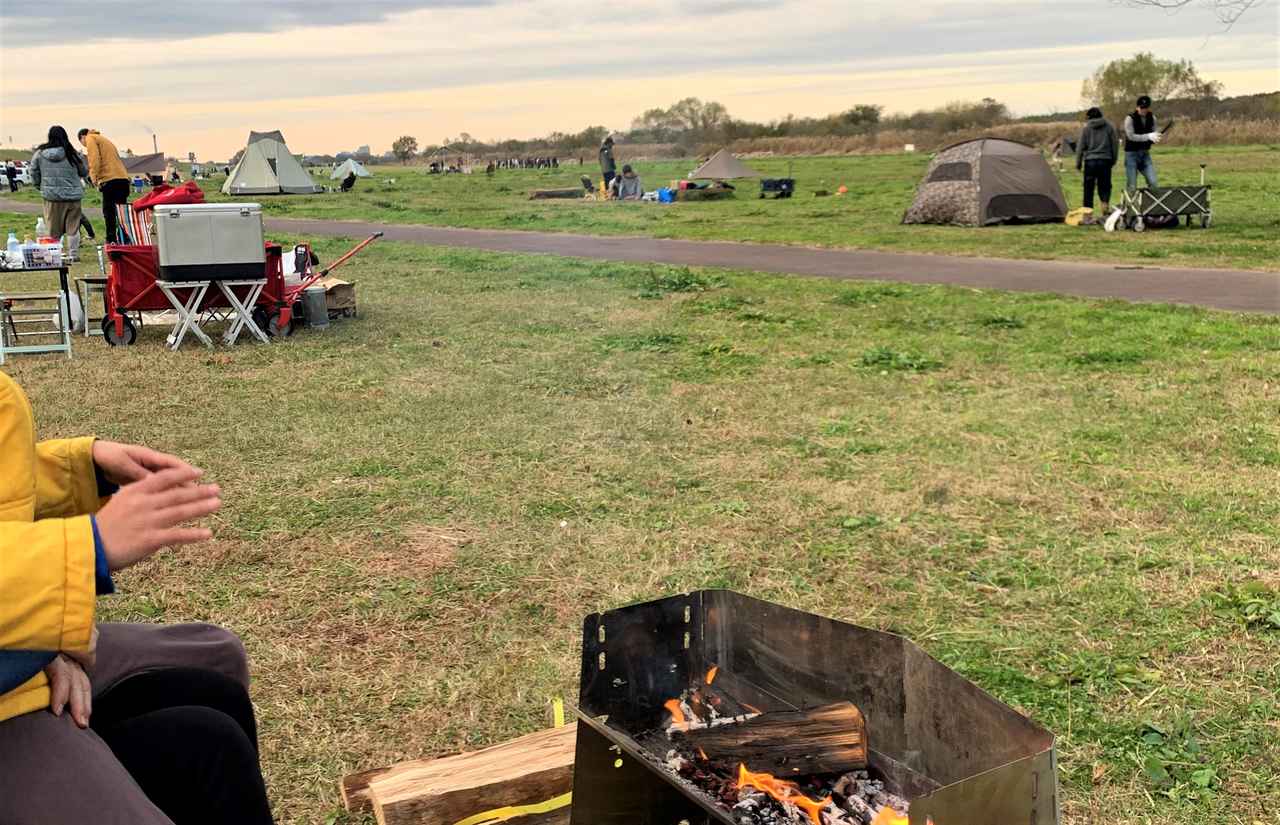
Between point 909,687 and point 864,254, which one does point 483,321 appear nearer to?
point 864,254

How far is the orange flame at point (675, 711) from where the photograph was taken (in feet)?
10.2

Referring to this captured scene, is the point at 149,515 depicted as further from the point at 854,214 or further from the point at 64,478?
the point at 854,214

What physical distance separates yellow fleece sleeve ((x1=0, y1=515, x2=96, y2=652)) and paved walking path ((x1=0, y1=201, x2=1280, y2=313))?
10.4 meters

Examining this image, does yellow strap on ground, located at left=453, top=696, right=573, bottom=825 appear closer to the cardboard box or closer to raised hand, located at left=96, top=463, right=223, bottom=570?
raised hand, located at left=96, top=463, right=223, bottom=570

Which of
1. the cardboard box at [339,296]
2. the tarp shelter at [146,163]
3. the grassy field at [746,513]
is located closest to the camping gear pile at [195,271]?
the grassy field at [746,513]

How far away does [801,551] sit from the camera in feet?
16.0

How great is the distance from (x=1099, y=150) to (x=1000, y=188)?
5.47 ft

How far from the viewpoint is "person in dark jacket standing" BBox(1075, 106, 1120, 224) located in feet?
56.8

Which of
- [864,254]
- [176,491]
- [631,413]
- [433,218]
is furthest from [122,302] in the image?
[433,218]

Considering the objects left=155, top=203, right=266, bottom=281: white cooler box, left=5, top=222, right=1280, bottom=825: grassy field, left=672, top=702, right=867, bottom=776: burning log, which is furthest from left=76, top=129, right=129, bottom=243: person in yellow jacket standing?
left=672, top=702, right=867, bottom=776: burning log

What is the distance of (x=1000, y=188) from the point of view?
18.6 metres

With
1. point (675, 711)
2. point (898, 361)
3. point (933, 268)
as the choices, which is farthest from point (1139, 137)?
point (675, 711)

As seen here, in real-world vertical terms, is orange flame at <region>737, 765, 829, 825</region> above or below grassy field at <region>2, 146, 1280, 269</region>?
below

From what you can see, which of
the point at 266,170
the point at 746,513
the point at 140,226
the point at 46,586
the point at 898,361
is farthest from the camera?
the point at 266,170
